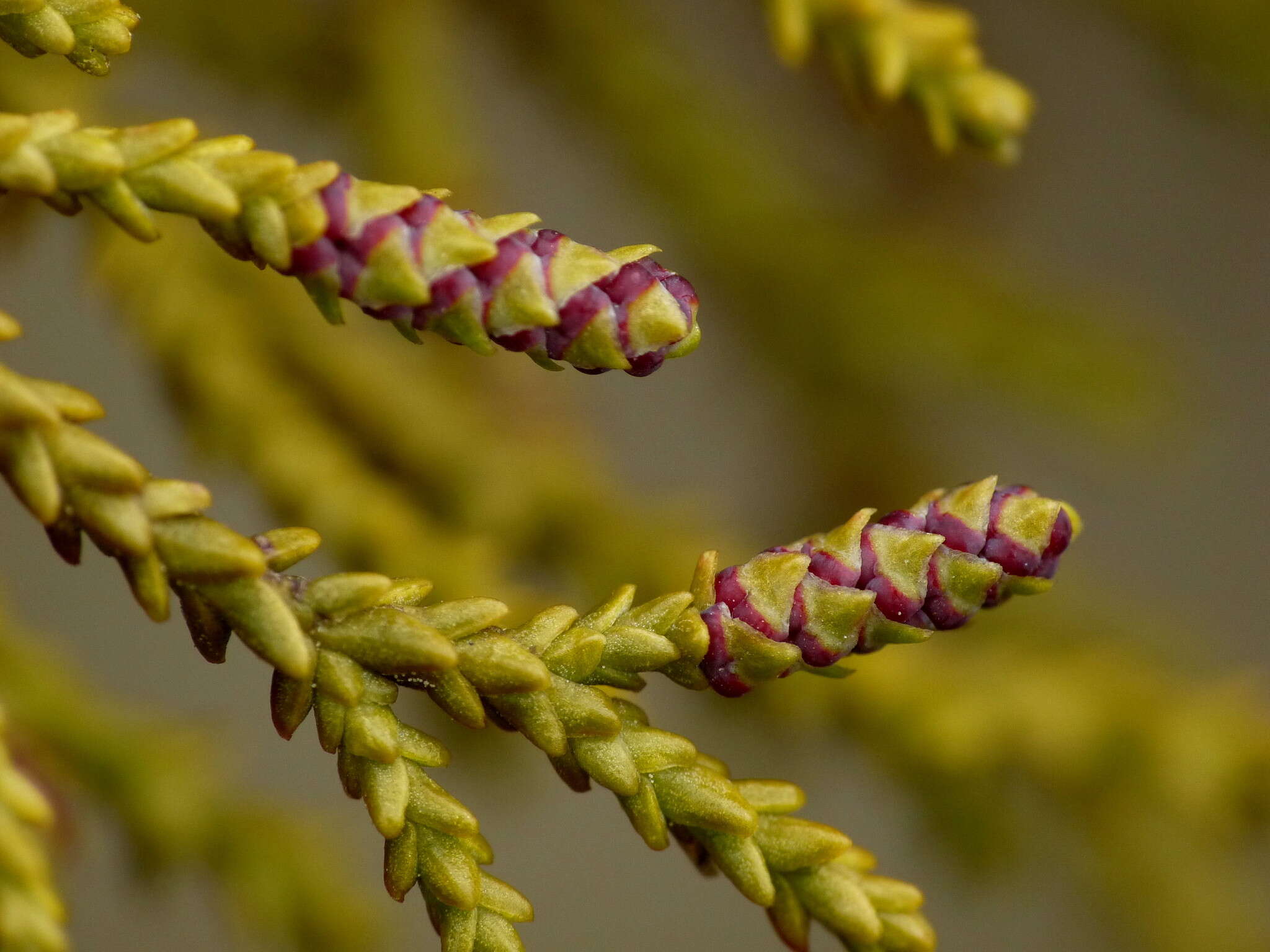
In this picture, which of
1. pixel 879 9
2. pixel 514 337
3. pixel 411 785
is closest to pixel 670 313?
pixel 514 337

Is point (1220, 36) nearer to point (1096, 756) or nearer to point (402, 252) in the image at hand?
point (1096, 756)

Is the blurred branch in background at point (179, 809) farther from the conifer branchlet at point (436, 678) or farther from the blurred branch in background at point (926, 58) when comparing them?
the blurred branch in background at point (926, 58)

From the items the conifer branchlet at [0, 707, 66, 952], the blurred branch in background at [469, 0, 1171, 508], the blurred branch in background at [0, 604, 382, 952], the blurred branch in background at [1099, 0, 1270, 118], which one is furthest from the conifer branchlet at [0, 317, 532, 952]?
the blurred branch in background at [1099, 0, 1270, 118]

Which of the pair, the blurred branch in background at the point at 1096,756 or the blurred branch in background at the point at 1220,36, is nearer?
the blurred branch in background at the point at 1096,756

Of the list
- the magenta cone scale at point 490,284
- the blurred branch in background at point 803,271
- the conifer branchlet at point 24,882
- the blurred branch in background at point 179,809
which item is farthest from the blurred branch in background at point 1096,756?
the conifer branchlet at point 24,882

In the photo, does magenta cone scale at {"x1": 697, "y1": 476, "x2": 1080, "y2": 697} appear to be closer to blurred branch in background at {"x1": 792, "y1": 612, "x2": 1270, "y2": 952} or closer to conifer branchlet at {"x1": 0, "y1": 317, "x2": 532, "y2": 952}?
conifer branchlet at {"x1": 0, "y1": 317, "x2": 532, "y2": 952}

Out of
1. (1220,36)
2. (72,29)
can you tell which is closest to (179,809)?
(72,29)
